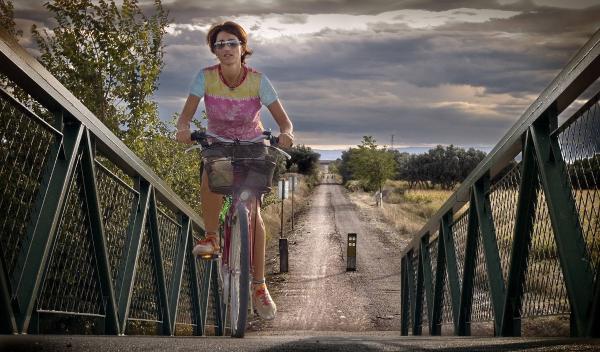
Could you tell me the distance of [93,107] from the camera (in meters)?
13.9

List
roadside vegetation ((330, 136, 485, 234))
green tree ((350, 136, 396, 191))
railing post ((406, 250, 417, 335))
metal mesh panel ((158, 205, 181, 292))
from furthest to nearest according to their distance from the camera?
1. green tree ((350, 136, 396, 191))
2. roadside vegetation ((330, 136, 485, 234))
3. railing post ((406, 250, 417, 335))
4. metal mesh panel ((158, 205, 181, 292))

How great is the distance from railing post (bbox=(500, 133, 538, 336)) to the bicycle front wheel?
1.87m

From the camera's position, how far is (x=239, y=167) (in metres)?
5.66

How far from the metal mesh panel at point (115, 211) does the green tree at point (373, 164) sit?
72.2m

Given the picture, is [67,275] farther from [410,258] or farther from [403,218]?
[403,218]

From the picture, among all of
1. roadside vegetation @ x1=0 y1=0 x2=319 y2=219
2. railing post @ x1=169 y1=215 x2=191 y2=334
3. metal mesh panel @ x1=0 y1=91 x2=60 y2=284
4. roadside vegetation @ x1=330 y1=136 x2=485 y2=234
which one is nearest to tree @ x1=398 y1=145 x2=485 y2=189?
roadside vegetation @ x1=330 y1=136 x2=485 y2=234

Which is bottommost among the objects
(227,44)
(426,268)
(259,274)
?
(259,274)

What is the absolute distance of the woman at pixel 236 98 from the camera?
218 inches

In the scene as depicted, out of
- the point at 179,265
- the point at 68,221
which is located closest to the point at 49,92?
the point at 68,221

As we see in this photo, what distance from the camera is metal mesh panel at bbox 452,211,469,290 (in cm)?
719

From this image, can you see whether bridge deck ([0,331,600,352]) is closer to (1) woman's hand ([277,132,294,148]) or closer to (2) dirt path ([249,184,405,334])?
(1) woman's hand ([277,132,294,148])

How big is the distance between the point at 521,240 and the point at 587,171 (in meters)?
1.23

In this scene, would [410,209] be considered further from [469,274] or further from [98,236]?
[98,236]

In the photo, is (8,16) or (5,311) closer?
(5,311)
